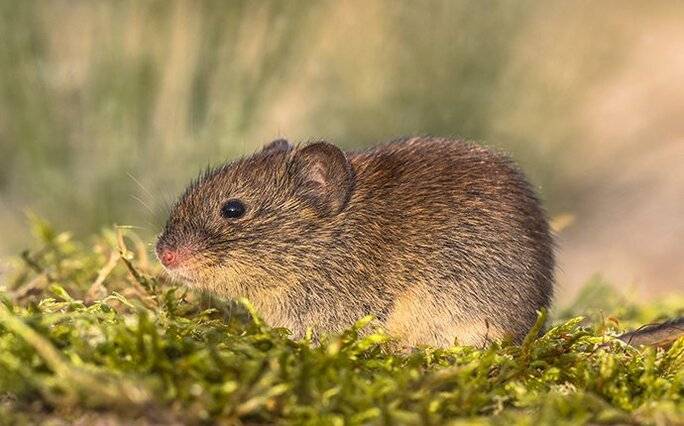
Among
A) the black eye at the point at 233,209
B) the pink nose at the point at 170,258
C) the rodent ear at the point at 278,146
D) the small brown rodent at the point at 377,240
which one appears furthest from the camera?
the rodent ear at the point at 278,146

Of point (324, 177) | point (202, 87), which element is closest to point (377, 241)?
point (324, 177)

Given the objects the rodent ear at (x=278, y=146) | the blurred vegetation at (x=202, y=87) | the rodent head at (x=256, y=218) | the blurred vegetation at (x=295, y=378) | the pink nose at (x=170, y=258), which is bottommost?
the blurred vegetation at (x=295, y=378)

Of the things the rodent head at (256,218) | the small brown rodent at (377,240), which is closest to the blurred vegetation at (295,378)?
the small brown rodent at (377,240)

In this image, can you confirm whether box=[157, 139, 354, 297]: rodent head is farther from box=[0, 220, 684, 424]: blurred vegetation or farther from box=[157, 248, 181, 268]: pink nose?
box=[0, 220, 684, 424]: blurred vegetation

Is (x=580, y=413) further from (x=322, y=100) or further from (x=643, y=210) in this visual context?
(x=643, y=210)

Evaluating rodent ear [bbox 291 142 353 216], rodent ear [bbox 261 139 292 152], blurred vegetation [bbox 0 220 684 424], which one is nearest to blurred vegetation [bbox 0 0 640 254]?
rodent ear [bbox 261 139 292 152]

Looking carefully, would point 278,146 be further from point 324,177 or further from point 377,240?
point 377,240

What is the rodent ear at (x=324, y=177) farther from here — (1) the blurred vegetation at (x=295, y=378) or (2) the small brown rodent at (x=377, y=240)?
(1) the blurred vegetation at (x=295, y=378)
